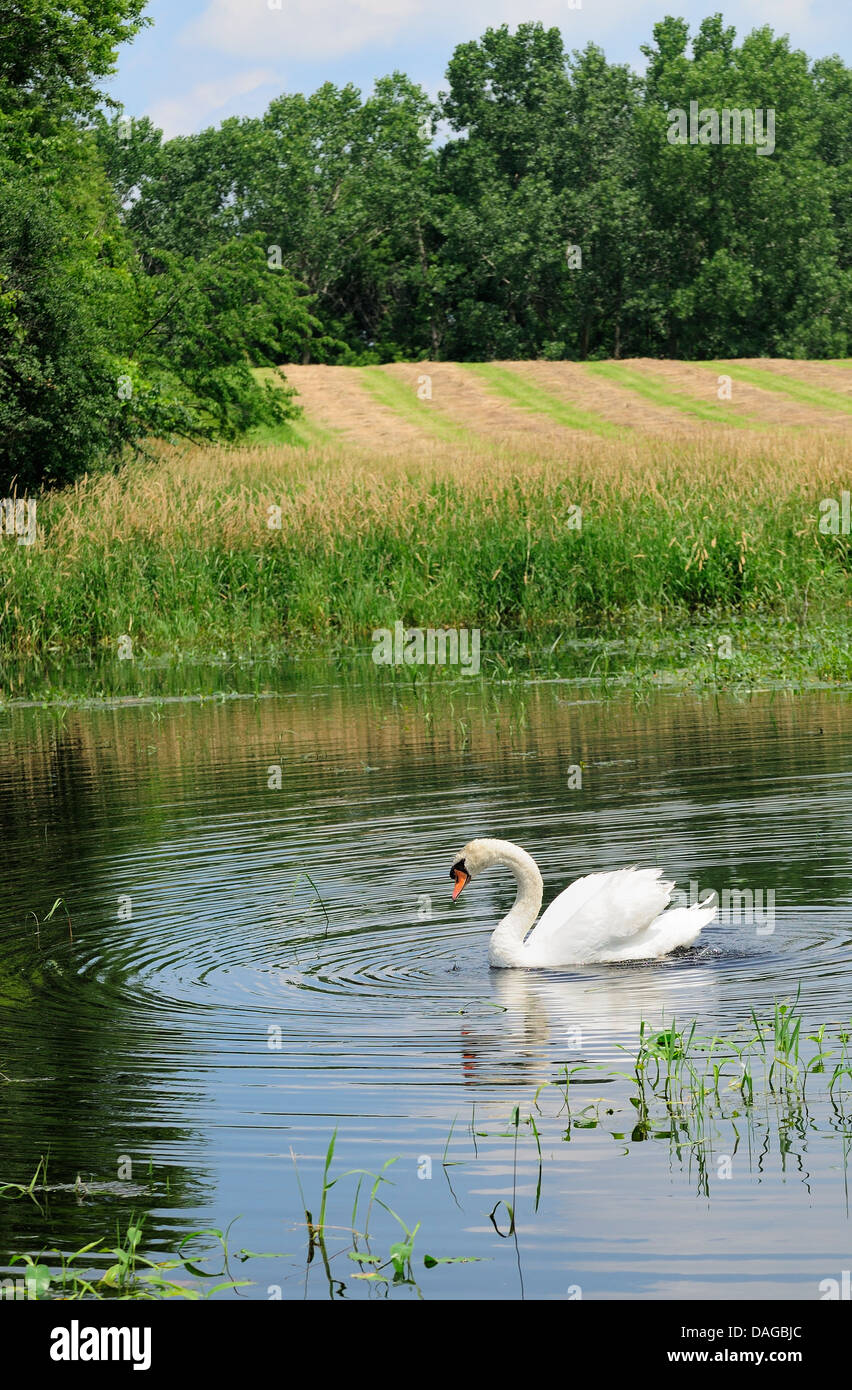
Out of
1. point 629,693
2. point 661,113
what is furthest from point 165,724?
point 661,113

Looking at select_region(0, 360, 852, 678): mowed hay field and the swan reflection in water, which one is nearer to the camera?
the swan reflection in water

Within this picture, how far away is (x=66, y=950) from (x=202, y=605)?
15.9 metres

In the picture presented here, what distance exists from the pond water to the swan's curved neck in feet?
0.55

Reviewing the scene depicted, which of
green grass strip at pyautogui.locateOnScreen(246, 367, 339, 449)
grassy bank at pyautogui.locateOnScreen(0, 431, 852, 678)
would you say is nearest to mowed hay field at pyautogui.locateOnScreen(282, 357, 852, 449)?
green grass strip at pyautogui.locateOnScreen(246, 367, 339, 449)

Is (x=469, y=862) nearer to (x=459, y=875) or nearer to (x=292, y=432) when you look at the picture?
(x=459, y=875)

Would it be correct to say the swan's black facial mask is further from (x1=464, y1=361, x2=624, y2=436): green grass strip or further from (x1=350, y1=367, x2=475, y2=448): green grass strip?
(x1=464, y1=361, x2=624, y2=436): green grass strip

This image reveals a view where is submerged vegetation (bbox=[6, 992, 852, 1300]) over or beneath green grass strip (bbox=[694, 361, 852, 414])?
beneath

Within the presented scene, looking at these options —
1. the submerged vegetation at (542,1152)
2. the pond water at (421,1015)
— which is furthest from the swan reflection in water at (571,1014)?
the submerged vegetation at (542,1152)

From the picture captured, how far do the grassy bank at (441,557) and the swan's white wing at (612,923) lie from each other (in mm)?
13663

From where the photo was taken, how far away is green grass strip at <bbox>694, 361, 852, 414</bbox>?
54.8 m

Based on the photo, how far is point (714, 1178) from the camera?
5.63 metres

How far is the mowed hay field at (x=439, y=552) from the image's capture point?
914 inches

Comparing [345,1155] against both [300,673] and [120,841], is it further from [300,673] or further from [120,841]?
[300,673]

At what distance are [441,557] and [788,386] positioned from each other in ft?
122
